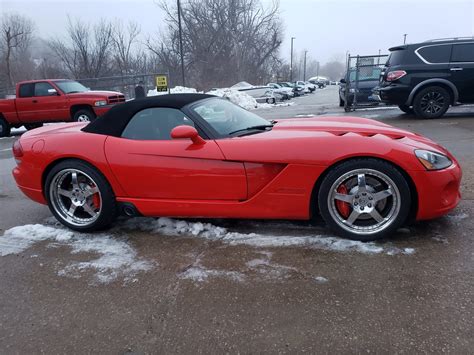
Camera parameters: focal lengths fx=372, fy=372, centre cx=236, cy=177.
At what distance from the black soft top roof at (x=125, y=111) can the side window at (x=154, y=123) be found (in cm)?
4

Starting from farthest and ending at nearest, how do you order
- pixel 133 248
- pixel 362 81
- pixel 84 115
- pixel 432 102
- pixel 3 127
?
pixel 3 127 < pixel 362 81 < pixel 84 115 < pixel 432 102 < pixel 133 248

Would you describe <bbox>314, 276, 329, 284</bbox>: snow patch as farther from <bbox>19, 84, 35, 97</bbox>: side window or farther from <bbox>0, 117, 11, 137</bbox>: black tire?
<bbox>0, 117, 11, 137</bbox>: black tire

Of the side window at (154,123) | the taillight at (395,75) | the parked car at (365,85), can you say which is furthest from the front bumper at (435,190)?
the parked car at (365,85)

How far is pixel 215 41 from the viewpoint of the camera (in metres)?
49.5

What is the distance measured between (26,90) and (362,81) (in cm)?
1141

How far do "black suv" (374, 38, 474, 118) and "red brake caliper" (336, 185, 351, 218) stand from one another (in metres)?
7.38

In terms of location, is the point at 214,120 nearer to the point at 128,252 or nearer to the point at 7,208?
the point at 128,252

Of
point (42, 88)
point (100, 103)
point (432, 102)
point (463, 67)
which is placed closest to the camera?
point (463, 67)

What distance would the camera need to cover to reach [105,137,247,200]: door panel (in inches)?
117

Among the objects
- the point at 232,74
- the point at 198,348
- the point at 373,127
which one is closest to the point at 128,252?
the point at 198,348

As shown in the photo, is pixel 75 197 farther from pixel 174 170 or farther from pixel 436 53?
pixel 436 53

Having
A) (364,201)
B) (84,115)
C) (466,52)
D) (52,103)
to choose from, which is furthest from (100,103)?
(364,201)

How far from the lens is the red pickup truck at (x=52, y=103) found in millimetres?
11789

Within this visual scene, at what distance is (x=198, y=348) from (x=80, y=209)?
6.87 ft
